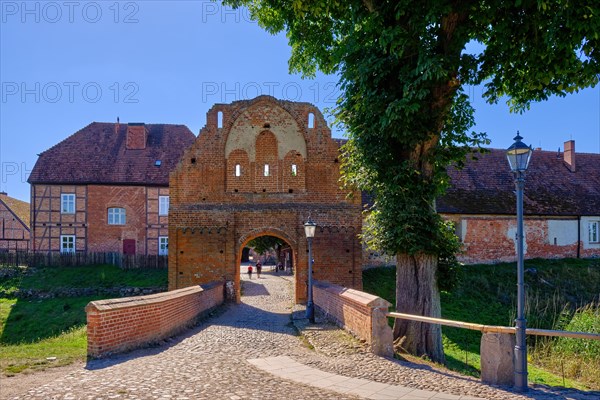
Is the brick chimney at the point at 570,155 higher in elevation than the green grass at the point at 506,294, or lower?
higher

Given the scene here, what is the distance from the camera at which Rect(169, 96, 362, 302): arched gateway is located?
693 inches

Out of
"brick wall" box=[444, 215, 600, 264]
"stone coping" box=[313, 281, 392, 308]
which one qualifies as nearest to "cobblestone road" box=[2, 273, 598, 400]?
"stone coping" box=[313, 281, 392, 308]

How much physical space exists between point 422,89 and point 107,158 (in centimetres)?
2723

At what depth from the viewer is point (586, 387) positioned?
892 cm

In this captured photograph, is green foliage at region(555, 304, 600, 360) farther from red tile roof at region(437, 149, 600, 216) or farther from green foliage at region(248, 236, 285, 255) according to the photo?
green foliage at region(248, 236, 285, 255)

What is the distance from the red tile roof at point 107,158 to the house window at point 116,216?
1.87 metres

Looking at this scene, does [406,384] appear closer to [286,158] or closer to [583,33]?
[583,33]

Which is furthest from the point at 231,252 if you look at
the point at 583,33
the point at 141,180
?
the point at 141,180

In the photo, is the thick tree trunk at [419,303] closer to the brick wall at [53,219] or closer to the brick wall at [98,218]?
the brick wall at [98,218]

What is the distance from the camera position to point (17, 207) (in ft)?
132

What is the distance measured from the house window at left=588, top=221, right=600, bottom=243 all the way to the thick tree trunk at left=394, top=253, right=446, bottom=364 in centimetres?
2241

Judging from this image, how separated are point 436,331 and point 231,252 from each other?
979cm

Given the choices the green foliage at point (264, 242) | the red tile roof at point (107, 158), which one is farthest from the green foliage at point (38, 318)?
the green foliage at point (264, 242)

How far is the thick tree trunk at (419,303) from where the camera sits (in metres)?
9.45
